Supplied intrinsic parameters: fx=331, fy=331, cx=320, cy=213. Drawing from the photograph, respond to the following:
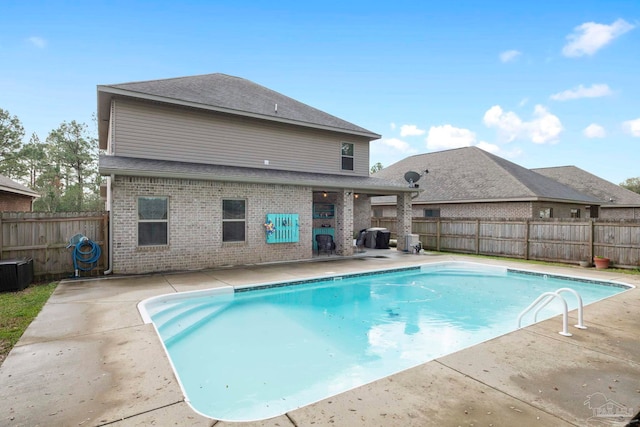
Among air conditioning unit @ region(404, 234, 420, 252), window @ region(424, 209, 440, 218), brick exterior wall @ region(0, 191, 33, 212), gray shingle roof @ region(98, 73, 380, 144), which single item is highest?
gray shingle roof @ region(98, 73, 380, 144)

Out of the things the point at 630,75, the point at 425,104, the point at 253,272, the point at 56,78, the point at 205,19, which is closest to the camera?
the point at 253,272

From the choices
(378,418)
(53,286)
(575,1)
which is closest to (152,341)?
(378,418)

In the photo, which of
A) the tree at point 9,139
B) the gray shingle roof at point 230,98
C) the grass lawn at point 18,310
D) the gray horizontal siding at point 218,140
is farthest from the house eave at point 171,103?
the tree at point 9,139

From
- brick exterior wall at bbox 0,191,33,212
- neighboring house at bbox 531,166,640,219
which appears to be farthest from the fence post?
brick exterior wall at bbox 0,191,33,212

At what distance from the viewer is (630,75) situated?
15789mm

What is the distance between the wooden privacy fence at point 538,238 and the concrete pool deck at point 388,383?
7.46 metres

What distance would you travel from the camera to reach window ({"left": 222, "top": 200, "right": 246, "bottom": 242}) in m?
10.8

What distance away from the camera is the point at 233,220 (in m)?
11.0

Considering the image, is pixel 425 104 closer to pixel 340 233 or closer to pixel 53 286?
pixel 340 233

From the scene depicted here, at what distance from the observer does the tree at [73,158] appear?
3195 centimetres

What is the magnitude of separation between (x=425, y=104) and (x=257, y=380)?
22418 millimetres

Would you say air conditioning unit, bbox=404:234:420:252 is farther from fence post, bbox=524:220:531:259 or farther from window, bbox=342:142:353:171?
fence post, bbox=524:220:531:259

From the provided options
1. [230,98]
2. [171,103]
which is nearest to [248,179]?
[171,103]

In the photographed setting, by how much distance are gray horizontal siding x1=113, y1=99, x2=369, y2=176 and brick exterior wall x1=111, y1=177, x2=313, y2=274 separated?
1.69 meters
